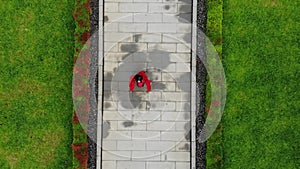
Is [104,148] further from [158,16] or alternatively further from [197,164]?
[158,16]

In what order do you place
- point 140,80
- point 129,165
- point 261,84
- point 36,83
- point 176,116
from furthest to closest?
point 36,83, point 261,84, point 176,116, point 129,165, point 140,80

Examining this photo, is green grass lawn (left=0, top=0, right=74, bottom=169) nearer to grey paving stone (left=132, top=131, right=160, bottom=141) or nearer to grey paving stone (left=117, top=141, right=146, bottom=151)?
grey paving stone (left=117, top=141, right=146, bottom=151)

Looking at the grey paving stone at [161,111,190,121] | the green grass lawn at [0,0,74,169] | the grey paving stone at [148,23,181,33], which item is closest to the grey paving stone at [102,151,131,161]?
the green grass lawn at [0,0,74,169]

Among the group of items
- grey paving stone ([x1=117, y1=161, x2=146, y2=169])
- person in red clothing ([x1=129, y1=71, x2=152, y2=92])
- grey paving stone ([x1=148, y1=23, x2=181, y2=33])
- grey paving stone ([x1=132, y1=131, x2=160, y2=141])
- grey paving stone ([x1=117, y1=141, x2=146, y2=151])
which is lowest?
grey paving stone ([x1=117, y1=161, x2=146, y2=169])

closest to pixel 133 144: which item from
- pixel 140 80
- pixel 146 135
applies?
pixel 146 135

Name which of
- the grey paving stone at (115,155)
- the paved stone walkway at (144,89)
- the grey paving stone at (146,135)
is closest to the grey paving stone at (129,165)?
the paved stone walkway at (144,89)

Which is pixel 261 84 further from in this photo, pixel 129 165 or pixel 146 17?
pixel 129 165
